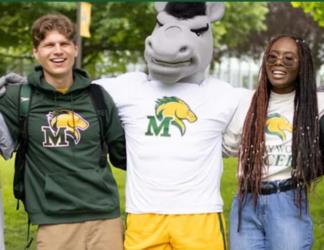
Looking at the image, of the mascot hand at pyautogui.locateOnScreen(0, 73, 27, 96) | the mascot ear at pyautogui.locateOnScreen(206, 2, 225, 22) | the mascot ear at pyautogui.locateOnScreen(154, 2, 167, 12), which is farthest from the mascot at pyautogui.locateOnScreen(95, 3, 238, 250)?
the mascot hand at pyautogui.locateOnScreen(0, 73, 27, 96)

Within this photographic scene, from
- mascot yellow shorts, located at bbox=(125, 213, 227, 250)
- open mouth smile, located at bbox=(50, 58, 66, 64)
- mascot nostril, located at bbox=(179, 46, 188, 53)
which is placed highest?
mascot nostril, located at bbox=(179, 46, 188, 53)

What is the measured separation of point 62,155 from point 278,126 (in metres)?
1.30

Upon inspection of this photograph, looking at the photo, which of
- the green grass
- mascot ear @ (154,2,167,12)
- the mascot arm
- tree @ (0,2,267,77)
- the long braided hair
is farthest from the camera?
tree @ (0,2,267,77)

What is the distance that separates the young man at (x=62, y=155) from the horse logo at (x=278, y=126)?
1.02m

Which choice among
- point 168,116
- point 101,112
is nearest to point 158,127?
point 168,116

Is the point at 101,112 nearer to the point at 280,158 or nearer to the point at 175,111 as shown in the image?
the point at 175,111

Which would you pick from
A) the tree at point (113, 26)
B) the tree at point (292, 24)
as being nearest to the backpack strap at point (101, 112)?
the tree at point (113, 26)

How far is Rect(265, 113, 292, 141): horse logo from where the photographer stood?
4281mm

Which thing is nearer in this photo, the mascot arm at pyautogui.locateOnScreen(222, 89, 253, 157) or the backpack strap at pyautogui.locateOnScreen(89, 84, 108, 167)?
the backpack strap at pyautogui.locateOnScreen(89, 84, 108, 167)

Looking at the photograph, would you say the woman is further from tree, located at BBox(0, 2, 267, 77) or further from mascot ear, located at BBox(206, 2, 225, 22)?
tree, located at BBox(0, 2, 267, 77)

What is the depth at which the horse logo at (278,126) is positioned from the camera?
14.0ft

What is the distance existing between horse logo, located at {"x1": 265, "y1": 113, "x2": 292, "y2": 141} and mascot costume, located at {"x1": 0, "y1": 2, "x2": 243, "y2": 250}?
0.28 metres

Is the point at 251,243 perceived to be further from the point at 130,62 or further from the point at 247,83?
the point at 247,83

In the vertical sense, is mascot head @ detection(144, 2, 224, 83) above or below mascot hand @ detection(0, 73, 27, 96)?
above
